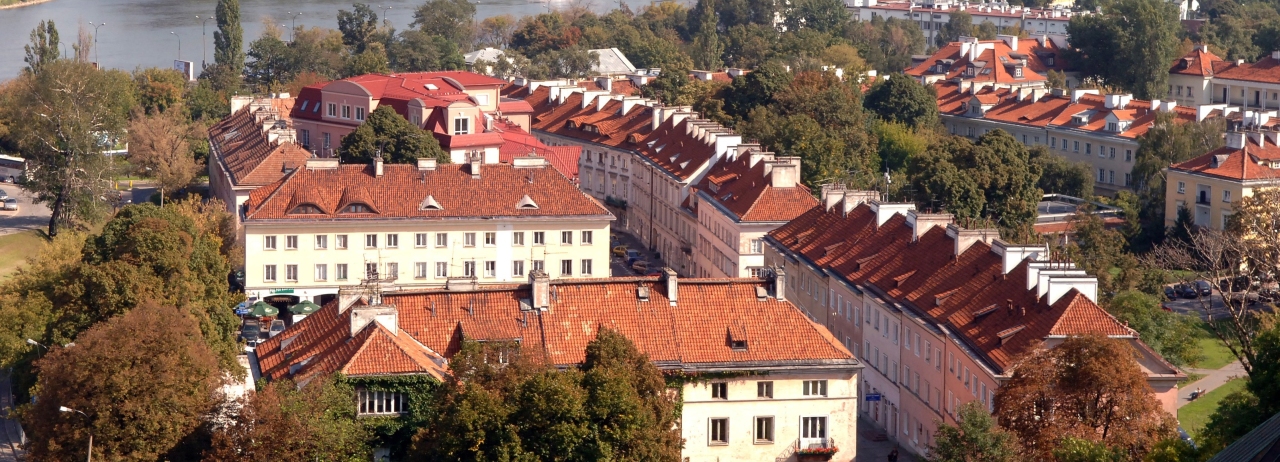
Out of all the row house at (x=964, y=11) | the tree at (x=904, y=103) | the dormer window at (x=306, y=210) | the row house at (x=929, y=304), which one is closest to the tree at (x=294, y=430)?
the row house at (x=929, y=304)

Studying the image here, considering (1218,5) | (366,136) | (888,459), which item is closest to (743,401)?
(888,459)

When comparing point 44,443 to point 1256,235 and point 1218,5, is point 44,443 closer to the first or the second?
point 1256,235

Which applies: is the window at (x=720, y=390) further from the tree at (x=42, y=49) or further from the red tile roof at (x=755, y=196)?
the tree at (x=42, y=49)

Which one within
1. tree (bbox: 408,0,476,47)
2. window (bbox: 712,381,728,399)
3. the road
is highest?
tree (bbox: 408,0,476,47)

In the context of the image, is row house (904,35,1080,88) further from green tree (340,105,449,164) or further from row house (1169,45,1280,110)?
green tree (340,105,449,164)

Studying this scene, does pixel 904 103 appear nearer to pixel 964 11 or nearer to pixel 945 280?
pixel 945 280

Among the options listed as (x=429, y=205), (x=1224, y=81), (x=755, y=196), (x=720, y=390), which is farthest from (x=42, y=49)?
(x=1224, y=81)

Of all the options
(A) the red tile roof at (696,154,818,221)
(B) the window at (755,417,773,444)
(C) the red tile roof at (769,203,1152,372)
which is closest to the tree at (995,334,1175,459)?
(C) the red tile roof at (769,203,1152,372)
